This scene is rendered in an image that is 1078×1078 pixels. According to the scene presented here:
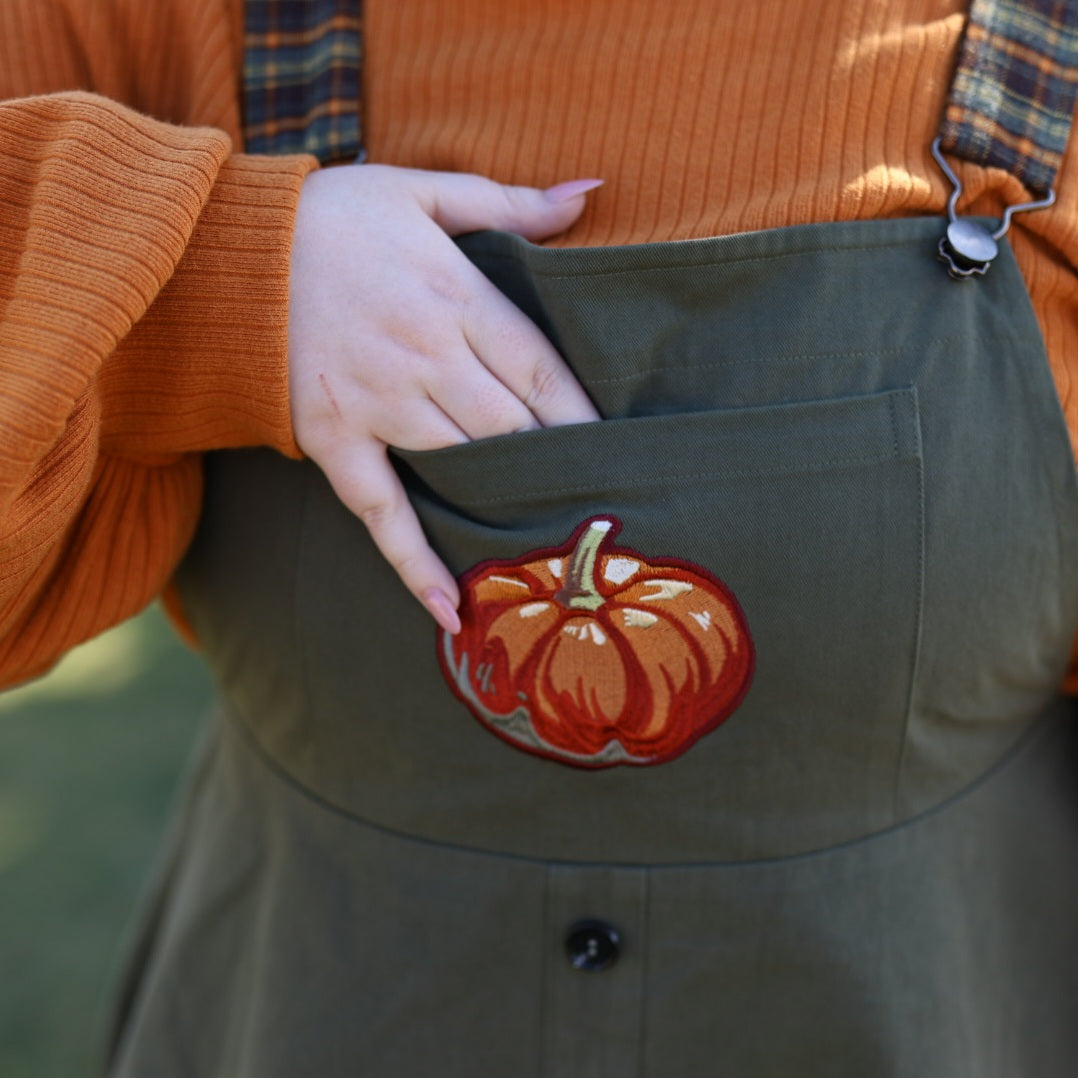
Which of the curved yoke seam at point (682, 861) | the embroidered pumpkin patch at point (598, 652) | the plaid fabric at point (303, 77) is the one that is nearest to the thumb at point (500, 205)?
the plaid fabric at point (303, 77)

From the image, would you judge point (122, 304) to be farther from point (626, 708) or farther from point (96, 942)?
point (96, 942)

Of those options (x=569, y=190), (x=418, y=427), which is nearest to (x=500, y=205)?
(x=569, y=190)

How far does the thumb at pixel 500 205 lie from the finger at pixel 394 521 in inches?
6.9

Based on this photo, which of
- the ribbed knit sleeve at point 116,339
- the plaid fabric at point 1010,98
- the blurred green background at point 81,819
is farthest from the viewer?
the blurred green background at point 81,819

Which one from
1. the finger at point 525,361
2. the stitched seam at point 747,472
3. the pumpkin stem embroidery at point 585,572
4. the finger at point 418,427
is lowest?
the pumpkin stem embroidery at point 585,572

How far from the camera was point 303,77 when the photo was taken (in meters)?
0.90

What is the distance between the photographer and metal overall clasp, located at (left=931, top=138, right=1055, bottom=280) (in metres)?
0.80

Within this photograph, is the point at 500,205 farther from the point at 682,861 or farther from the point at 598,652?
the point at 682,861

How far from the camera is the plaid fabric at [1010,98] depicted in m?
0.81

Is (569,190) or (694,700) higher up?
(569,190)

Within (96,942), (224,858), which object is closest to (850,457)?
(224,858)

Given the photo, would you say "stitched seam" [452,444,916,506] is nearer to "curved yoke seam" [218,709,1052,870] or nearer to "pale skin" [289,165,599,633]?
"pale skin" [289,165,599,633]

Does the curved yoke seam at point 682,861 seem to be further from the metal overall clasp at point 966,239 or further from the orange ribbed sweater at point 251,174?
the metal overall clasp at point 966,239

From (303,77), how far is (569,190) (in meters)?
0.23
